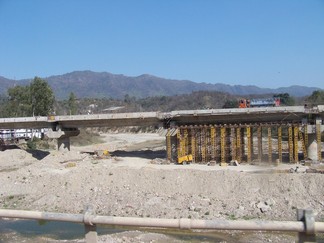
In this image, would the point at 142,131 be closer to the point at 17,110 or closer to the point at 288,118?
the point at 17,110

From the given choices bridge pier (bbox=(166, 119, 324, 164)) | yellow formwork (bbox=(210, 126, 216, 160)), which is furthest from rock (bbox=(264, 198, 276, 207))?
yellow formwork (bbox=(210, 126, 216, 160))

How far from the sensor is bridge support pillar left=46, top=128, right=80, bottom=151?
5569cm

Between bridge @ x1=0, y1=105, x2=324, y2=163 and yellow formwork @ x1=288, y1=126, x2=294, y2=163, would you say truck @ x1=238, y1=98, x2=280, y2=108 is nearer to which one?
bridge @ x1=0, y1=105, x2=324, y2=163

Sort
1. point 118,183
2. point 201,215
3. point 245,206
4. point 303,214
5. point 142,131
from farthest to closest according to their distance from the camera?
point 142,131 → point 118,183 → point 245,206 → point 201,215 → point 303,214

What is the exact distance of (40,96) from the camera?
281ft

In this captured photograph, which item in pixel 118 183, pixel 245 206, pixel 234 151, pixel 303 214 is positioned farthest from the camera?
pixel 234 151

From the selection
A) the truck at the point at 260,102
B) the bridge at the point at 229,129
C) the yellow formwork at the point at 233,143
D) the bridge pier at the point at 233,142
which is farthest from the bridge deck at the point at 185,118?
the truck at the point at 260,102

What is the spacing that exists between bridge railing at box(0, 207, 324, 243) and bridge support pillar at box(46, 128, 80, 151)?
165 feet

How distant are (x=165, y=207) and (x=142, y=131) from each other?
332ft

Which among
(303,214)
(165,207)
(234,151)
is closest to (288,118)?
(234,151)

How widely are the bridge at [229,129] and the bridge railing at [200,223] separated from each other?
40.8 meters

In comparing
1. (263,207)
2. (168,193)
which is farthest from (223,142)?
(263,207)

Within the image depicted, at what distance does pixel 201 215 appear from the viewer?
80.1 feet

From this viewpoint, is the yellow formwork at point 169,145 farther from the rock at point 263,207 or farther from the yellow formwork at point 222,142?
the rock at point 263,207
